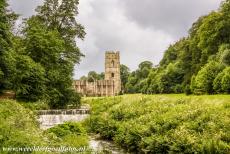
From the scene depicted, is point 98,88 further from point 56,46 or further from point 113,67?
point 56,46

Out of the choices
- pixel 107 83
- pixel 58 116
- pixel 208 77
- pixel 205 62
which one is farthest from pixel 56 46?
pixel 107 83

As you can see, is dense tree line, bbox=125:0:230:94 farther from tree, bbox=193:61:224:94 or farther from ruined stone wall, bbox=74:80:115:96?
ruined stone wall, bbox=74:80:115:96

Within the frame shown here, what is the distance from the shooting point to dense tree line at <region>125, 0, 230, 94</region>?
166ft

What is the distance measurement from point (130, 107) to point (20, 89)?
12.8m

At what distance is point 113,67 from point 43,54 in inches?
3416

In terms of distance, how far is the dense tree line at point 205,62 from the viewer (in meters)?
50.6

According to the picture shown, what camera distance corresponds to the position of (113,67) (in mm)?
133000

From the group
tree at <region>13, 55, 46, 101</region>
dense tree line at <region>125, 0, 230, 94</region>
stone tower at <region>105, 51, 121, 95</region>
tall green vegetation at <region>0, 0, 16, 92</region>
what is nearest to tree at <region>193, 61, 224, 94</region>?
dense tree line at <region>125, 0, 230, 94</region>

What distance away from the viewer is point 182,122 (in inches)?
861

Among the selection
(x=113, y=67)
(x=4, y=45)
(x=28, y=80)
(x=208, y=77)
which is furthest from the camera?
(x=113, y=67)

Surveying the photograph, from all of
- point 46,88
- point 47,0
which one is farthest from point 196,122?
point 47,0

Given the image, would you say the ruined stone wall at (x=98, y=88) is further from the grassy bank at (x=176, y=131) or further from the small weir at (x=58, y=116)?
the grassy bank at (x=176, y=131)

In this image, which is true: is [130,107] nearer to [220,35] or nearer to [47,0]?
[47,0]

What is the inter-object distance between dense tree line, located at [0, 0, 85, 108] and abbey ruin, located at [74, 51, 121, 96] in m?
75.2
